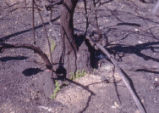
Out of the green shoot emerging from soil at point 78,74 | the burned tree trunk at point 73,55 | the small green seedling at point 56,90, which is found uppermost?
the burned tree trunk at point 73,55

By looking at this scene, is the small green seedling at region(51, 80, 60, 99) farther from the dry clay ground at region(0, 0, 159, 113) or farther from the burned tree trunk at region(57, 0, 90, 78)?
the burned tree trunk at region(57, 0, 90, 78)

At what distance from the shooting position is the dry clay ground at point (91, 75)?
1.99 metres

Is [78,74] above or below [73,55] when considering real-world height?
below

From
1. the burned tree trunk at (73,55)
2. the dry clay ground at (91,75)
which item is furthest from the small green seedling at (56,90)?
the burned tree trunk at (73,55)

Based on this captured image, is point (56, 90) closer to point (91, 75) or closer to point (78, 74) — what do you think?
point (78, 74)

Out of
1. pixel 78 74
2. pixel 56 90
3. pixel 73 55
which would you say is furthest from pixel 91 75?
pixel 56 90

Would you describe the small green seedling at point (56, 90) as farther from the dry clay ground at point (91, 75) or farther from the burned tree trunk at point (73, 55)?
the burned tree trunk at point (73, 55)

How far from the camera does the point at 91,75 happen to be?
2246 mm

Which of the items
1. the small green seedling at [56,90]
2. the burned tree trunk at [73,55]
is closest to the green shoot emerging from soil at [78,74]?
the burned tree trunk at [73,55]

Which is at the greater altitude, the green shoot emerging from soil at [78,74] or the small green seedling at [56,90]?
the green shoot emerging from soil at [78,74]

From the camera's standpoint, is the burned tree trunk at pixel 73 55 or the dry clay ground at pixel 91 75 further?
the burned tree trunk at pixel 73 55

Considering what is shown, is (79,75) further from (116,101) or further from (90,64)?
(116,101)

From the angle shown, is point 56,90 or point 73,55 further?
point 73,55

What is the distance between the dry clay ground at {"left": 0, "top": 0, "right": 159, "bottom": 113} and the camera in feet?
6.52
